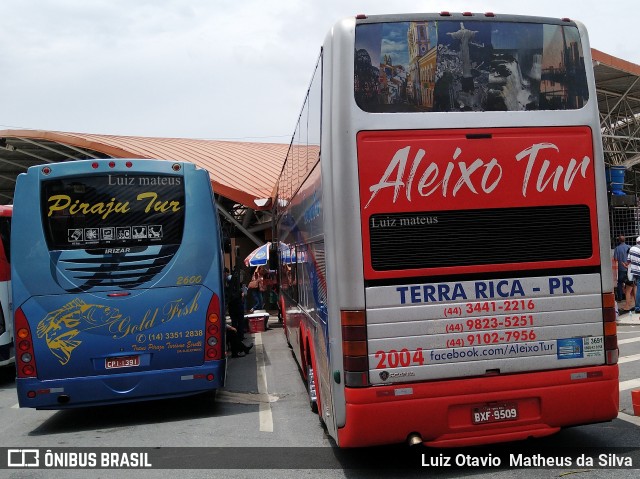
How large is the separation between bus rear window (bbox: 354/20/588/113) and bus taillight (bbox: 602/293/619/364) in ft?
5.39

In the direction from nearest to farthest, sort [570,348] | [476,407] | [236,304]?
[476,407]
[570,348]
[236,304]

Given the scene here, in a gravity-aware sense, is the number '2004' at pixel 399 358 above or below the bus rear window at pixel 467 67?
below

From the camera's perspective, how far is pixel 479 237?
529cm

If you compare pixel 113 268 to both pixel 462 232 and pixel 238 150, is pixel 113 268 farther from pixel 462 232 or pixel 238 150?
pixel 238 150

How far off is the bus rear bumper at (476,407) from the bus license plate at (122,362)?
3.42m

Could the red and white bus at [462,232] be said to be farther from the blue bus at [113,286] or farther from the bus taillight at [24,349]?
the bus taillight at [24,349]

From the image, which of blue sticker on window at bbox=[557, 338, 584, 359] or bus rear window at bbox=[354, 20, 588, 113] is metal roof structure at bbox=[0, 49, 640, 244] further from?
blue sticker on window at bbox=[557, 338, 584, 359]

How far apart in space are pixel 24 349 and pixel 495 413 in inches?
209

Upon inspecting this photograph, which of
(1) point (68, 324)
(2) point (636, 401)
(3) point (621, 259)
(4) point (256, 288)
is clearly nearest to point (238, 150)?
(4) point (256, 288)

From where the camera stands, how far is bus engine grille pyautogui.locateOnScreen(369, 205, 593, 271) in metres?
5.17

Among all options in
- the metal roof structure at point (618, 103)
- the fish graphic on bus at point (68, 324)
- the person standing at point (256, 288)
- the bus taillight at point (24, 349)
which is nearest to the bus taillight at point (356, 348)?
the fish graphic on bus at point (68, 324)

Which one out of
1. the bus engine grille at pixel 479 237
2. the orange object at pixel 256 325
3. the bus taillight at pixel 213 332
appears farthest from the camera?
the orange object at pixel 256 325

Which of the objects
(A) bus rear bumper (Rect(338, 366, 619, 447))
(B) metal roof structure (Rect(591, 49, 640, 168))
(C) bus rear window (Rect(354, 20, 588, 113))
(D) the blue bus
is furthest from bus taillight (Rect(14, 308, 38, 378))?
(B) metal roof structure (Rect(591, 49, 640, 168))

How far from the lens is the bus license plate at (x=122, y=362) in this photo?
7672 millimetres
